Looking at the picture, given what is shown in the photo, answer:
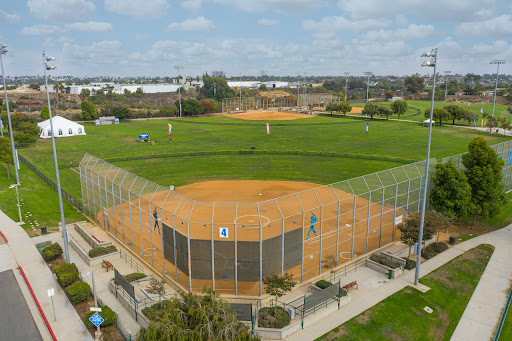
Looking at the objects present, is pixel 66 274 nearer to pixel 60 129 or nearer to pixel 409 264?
pixel 409 264

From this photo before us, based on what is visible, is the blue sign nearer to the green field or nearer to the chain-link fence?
the chain-link fence

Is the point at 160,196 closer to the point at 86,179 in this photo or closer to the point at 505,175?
the point at 86,179

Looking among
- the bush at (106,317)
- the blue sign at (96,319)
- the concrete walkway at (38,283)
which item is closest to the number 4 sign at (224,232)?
the bush at (106,317)

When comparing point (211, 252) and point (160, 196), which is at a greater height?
point (160, 196)

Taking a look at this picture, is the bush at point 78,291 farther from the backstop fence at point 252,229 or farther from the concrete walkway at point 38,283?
the backstop fence at point 252,229

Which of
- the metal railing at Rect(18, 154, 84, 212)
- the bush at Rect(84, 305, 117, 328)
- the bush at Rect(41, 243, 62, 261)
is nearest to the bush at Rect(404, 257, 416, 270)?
the bush at Rect(84, 305, 117, 328)

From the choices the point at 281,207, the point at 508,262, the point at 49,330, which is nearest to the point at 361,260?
the point at 281,207

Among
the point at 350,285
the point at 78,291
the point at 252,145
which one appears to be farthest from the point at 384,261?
the point at 252,145
